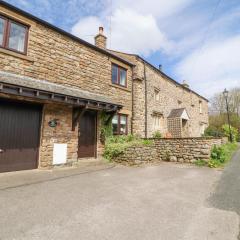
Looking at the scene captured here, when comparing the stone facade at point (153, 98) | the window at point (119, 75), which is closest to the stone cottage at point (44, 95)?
the window at point (119, 75)

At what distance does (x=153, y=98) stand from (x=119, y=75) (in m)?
3.99

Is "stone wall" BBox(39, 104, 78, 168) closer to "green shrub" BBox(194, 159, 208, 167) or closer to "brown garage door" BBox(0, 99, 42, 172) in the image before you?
"brown garage door" BBox(0, 99, 42, 172)

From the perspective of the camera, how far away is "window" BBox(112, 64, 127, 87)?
1365cm

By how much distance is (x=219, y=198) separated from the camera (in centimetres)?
580

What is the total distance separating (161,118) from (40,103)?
11284mm

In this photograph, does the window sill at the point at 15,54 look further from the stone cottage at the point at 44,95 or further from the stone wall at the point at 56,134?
the stone wall at the point at 56,134

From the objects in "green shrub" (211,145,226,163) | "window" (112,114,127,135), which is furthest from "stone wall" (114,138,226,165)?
"window" (112,114,127,135)

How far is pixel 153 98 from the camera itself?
54.8 feet

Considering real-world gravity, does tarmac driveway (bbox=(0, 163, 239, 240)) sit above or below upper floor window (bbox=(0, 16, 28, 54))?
below

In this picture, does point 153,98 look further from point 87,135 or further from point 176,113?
point 87,135

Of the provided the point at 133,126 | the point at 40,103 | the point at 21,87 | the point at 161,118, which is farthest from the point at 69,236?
the point at 161,118

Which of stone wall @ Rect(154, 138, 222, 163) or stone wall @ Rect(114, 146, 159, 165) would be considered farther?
stone wall @ Rect(154, 138, 222, 163)

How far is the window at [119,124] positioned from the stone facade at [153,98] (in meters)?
0.77

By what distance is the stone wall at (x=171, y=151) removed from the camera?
441 inches
